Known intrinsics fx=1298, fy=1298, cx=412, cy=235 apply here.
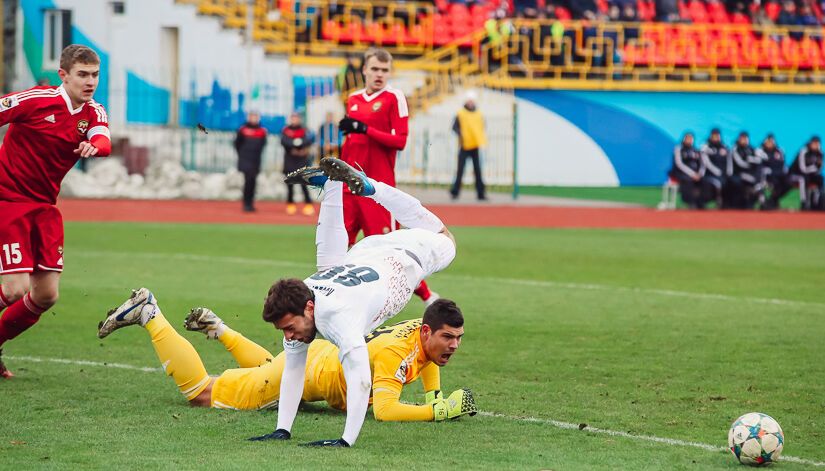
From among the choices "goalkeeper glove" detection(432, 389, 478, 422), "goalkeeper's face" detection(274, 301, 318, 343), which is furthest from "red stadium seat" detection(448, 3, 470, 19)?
"goalkeeper's face" detection(274, 301, 318, 343)

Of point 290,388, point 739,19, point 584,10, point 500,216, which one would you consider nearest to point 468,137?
point 500,216

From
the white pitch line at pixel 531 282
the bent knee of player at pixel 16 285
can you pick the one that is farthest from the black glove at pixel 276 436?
the white pitch line at pixel 531 282

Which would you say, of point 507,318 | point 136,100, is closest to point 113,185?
point 136,100

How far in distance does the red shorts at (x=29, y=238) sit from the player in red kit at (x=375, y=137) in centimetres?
308

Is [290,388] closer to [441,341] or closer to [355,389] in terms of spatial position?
[355,389]

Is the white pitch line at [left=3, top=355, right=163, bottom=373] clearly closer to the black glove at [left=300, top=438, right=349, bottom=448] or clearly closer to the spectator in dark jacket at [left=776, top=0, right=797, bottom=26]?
the black glove at [left=300, top=438, right=349, bottom=448]

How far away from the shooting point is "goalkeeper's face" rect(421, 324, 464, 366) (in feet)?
24.5

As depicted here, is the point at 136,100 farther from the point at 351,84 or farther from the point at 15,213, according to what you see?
the point at 15,213

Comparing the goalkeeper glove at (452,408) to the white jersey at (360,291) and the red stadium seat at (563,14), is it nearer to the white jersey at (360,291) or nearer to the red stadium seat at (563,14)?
the white jersey at (360,291)

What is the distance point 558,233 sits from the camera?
22.5 m

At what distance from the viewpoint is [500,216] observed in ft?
86.0

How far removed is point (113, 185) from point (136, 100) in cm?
485

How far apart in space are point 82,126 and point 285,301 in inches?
107

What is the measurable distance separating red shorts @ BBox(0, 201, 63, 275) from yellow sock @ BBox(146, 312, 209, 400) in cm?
105
